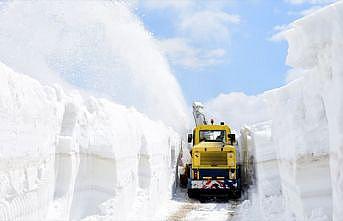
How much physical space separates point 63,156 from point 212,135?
13.3 metres

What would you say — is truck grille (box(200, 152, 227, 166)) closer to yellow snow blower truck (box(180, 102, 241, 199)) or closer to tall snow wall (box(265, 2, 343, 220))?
yellow snow blower truck (box(180, 102, 241, 199))

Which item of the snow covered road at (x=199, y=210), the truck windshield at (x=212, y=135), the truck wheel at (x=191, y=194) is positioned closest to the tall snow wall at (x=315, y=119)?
the snow covered road at (x=199, y=210)

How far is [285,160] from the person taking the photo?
846cm

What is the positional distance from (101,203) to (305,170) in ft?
11.8

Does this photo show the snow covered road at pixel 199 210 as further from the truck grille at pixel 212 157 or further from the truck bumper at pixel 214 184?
the truck grille at pixel 212 157

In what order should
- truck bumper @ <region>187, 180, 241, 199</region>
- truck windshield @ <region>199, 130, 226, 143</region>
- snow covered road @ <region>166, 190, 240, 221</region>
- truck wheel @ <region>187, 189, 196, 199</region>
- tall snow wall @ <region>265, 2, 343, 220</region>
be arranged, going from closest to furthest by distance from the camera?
1. tall snow wall @ <region>265, 2, 343, 220</region>
2. snow covered road @ <region>166, 190, 240, 221</region>
3. truck bumper @ <region>187, 180, 241, 199</region>
4. truck wheel @ <region>187, 189, 196, 199</region>
5. truck windshield @ <region>199, 130, 226, 143</region>

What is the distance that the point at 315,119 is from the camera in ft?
22.2

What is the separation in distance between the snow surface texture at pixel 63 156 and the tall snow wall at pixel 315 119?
3.32 m

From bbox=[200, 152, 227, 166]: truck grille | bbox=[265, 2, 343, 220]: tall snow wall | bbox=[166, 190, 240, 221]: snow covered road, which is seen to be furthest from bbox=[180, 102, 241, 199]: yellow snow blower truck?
bbox=[265, 2, 343, 220]: tall snow wall

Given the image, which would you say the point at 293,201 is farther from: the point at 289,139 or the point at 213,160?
the point at 213,160

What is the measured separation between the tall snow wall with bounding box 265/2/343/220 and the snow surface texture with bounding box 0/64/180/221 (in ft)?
10.9

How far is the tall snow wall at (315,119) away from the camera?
16.1 ft

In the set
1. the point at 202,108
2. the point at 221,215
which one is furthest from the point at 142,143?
the point at 202,108

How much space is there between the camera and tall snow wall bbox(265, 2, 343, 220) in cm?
492
